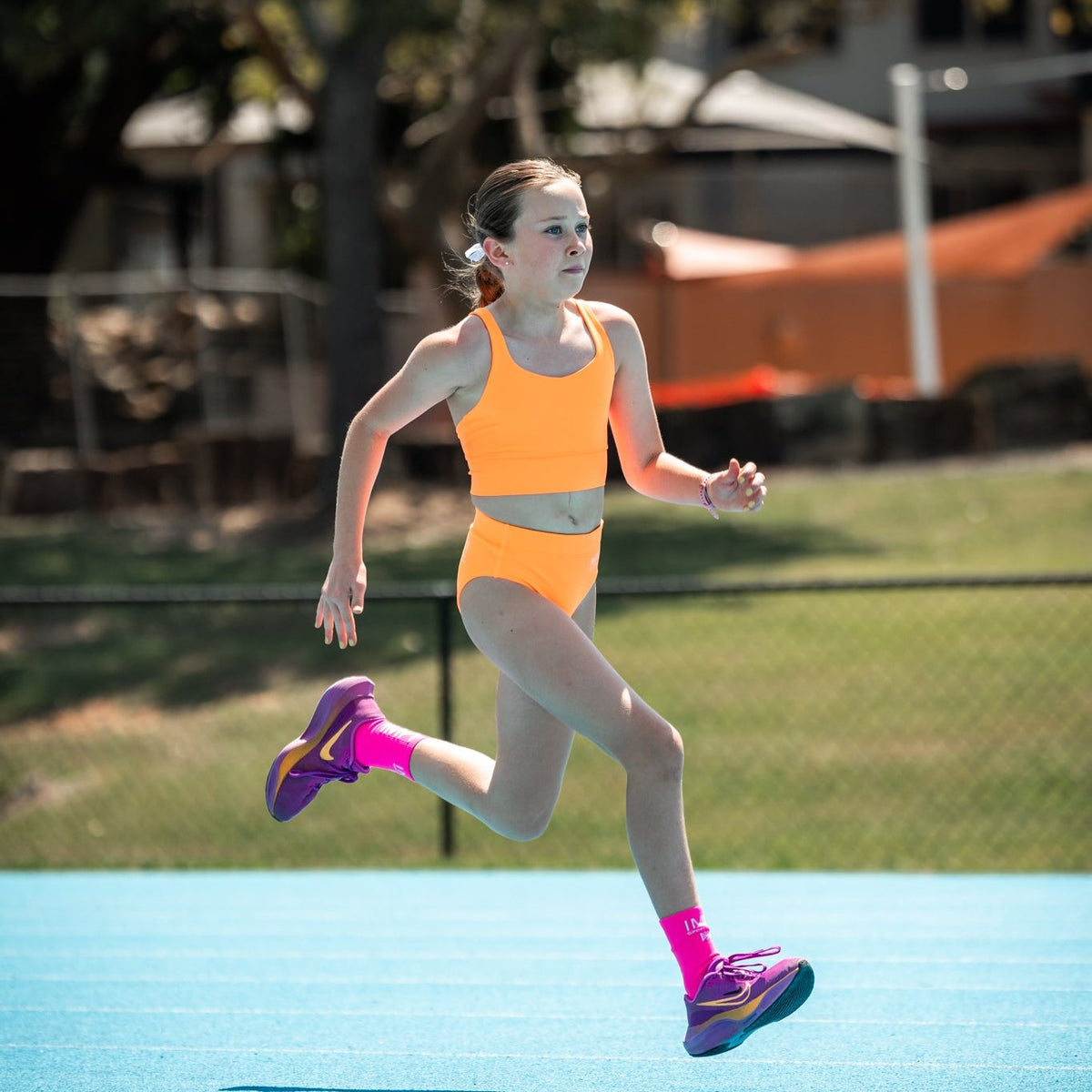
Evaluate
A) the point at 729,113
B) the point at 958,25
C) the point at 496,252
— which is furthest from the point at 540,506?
the point at 958,25

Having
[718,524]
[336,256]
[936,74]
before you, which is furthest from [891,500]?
[936,74]

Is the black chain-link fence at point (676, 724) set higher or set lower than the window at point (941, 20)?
lower

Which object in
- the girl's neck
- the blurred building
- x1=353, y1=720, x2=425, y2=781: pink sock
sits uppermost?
the girl's neck

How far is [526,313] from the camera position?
4066 mm

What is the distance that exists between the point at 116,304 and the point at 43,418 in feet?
6.08

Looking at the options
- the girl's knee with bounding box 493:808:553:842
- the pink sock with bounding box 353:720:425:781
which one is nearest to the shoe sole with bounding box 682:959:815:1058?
the girl's knee with bounding box 493:808:553:842

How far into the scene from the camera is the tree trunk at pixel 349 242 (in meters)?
15.4

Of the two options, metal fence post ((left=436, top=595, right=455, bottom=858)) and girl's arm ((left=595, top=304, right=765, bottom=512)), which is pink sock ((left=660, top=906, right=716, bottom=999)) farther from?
metal fence post ((left=436, top=595, right=455, bottom=858))

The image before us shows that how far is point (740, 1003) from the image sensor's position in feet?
12.3

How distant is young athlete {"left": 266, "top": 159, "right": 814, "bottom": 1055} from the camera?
3.88 metres

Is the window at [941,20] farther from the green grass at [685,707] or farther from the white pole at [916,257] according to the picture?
the green grass at [685,707]

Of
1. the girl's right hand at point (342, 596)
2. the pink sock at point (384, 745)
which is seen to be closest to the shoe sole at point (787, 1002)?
the pink sock at point (384, 745)

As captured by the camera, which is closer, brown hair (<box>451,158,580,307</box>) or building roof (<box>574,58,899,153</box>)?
brown hair (<box>451,158,580,307</box>)

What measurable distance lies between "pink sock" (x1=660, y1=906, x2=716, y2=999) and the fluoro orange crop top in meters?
1.04
